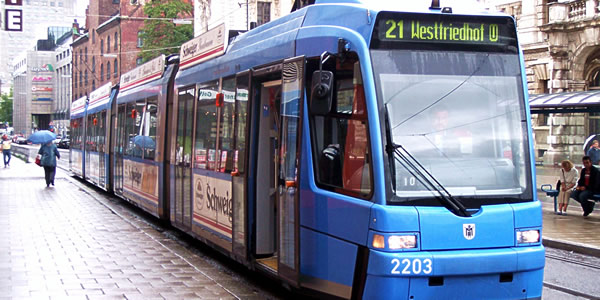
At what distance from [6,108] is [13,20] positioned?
156 m

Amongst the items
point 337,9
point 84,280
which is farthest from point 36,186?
point 337,9

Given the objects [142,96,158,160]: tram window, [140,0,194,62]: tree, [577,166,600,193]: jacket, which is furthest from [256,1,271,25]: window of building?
[577,166,600,193]: jacket

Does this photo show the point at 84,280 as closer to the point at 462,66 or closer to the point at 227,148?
the point at 227,148

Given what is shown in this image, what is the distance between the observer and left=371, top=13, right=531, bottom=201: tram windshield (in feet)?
22.8

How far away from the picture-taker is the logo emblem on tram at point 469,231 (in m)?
6.84

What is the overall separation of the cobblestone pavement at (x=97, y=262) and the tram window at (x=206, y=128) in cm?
139

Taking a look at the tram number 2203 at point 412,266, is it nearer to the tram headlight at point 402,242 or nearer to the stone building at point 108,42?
the tram headlight at point 402,242

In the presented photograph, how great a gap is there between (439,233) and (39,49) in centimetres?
13330

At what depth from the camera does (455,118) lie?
7.10 meters

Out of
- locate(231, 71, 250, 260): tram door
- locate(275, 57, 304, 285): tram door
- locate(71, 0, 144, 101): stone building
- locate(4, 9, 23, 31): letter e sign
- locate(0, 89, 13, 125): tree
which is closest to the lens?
locate(275, 57, 304, 285): tram door

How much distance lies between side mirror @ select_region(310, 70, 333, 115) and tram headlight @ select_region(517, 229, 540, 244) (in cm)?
199

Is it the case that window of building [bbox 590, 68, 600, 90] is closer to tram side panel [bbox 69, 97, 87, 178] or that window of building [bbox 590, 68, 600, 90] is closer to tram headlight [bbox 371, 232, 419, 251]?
tram side panel [bbox 69, 97, 87, 178]

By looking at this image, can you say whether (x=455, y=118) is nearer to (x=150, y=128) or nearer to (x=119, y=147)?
(x=150, y=128)

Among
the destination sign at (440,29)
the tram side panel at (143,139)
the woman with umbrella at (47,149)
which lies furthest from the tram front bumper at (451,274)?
the woman with umbrella at (47,149)
